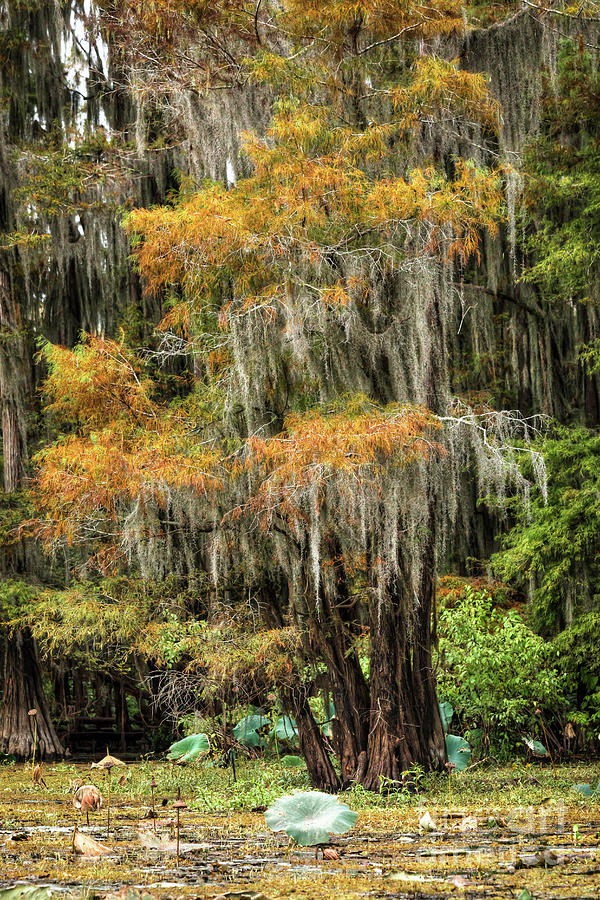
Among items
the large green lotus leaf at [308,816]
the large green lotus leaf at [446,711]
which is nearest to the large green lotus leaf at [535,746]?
the large green lotus leaf at [446,711]

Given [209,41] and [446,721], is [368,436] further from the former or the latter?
[446,721]

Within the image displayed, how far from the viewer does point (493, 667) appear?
11.3 meters

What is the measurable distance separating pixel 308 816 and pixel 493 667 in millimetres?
5702

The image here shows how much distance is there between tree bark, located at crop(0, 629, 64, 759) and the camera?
16.1m

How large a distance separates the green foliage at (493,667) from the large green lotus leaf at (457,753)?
2.79 feet

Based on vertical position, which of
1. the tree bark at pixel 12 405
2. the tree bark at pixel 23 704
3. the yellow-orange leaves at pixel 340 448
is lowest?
the tree bark at pixel 23 704

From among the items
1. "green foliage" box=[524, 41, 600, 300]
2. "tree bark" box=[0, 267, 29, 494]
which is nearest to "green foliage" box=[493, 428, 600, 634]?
"green foliage" box=[524, 41, 600, 300]

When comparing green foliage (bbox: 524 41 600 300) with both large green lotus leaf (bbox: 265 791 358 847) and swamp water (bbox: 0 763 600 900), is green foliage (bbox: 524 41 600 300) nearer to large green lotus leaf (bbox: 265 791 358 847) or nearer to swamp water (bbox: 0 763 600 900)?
swamp water (bbox: 0 763 600 900)

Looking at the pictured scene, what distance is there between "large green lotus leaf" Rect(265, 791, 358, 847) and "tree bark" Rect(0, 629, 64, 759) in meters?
10.9

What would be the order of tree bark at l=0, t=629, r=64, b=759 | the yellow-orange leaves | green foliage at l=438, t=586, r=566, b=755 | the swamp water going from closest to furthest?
the swamp water → the yellow-orange leaves → green foliage at l=438, t=586, r=566, b=755 → tree bark at l=0, t=629, r=64, b=759

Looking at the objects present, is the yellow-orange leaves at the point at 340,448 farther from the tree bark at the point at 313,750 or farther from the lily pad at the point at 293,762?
the lily pad at the point at 293,762

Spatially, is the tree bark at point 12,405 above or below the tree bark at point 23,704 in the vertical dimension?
above

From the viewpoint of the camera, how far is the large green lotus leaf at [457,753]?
34.2 ft

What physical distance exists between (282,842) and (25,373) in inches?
444
